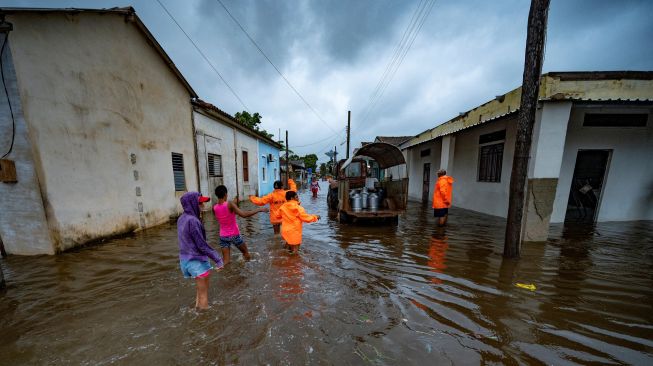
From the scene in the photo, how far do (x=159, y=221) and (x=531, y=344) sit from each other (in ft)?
28.5

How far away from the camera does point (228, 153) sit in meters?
11.2

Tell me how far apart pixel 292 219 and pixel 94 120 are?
5185 millimetres

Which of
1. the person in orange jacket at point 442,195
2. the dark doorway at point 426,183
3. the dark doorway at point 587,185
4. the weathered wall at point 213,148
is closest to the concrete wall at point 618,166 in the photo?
the dark doorway at point 587,185

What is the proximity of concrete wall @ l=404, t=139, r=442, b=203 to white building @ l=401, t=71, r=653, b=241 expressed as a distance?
1679mm

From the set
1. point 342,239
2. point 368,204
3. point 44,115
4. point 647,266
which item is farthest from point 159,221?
point 647,266

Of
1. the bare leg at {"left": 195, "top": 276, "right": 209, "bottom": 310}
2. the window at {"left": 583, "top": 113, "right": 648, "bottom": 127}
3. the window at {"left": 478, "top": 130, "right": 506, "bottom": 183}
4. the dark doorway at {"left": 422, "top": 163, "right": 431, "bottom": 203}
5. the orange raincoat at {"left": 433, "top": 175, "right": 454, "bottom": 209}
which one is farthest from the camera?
the dark doorway at {"left": 422, "top": 163, "right": 431, "bottom": 203}

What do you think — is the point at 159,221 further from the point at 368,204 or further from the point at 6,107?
the point at 368,204

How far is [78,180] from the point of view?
192 inches

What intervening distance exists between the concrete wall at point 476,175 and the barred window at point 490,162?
0.15 metres

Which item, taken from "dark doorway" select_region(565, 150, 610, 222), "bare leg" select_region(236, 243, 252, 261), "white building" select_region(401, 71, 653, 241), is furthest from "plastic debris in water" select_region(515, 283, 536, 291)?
"dark doorway" select_region(565, 150, 610, 222)

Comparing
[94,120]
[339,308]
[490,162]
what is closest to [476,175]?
[490,162]

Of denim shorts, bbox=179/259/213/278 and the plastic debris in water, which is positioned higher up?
denim shorts, bbox=179/259/213/278

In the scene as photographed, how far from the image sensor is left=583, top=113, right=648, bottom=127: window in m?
6.93

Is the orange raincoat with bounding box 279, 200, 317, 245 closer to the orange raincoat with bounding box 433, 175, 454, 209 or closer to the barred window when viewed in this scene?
the orange raincoat with bounding box 433, 175, 454, 209
